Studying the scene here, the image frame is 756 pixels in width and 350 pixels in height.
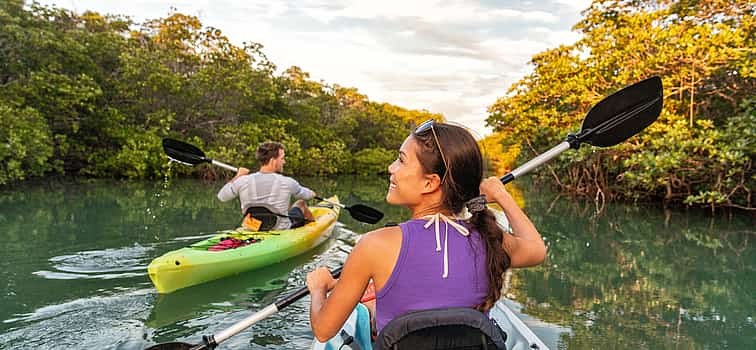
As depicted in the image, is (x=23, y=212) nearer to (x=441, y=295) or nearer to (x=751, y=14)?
(x=441, y=295)

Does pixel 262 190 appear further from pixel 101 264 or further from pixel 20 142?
pixel 20 142

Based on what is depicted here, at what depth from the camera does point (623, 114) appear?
2.55m

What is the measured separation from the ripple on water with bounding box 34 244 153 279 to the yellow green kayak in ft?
2.12

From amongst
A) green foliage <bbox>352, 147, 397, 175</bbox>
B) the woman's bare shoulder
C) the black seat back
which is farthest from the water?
green foliage <bbox>352, 147, 397, 175</bbox>

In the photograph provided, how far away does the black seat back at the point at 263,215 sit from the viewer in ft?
16.8

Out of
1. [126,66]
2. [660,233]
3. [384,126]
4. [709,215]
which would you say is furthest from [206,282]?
[384,126]

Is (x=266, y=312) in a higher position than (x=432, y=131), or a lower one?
lower

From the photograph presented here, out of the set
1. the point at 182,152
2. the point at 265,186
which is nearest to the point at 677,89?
the point at 265,186

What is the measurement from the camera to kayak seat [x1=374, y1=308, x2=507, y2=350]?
4.12 feet

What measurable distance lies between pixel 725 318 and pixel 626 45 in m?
7.85

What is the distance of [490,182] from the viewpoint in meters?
1.53

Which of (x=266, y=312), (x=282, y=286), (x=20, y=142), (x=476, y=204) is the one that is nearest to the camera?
(x=476, y=204)

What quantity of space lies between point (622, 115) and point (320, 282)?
6.15ft

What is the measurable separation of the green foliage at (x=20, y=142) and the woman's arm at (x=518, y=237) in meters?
12.7
